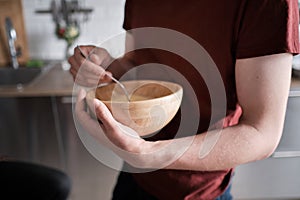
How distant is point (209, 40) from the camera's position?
0.55 meters

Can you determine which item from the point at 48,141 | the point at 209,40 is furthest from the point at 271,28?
the point at 48,141

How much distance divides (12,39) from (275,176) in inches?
51.8

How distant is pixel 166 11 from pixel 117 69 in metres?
0.17

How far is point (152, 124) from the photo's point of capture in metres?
0.49

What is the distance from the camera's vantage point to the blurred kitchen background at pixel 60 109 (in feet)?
4.16

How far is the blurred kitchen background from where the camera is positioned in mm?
1269

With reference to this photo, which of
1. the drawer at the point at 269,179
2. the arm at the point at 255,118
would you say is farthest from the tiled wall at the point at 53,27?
the arm at the point at 255,118

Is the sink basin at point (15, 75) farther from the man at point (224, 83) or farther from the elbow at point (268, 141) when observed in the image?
the elbow at point (268, 141)

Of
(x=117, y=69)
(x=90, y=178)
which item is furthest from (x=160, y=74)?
(x=90, y=178)

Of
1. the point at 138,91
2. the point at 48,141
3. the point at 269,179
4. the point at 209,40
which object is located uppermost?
the point at 209,40

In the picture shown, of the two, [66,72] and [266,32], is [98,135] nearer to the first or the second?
[266,32]

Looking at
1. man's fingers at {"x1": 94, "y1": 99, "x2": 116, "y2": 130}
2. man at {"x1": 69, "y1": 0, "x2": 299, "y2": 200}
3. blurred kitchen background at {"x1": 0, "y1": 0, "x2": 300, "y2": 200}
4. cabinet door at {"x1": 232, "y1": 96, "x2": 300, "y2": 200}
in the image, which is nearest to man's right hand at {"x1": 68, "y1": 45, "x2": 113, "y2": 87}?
man at {"x1": 69, "y1": 0, "x2": 299, "y2": 200}

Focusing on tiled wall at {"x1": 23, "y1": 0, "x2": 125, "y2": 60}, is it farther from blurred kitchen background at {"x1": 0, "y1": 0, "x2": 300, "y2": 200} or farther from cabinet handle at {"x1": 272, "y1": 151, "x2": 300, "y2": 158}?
cabinet handle at {"x1": 272, "y1": 151, "x2": 300, "y2": 158}

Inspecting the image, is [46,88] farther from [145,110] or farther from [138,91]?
[145,110]
